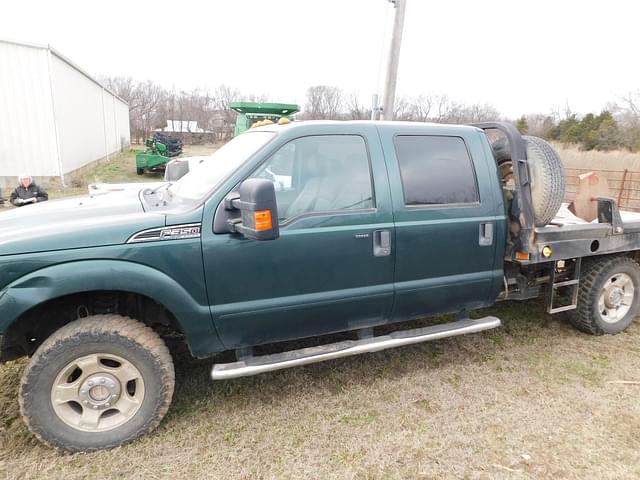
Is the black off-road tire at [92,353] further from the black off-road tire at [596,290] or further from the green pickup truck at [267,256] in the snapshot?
the black off-road tire at [596,290]

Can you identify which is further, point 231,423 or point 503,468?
point 231,423

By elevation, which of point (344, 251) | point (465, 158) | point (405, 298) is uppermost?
point (465, 158)

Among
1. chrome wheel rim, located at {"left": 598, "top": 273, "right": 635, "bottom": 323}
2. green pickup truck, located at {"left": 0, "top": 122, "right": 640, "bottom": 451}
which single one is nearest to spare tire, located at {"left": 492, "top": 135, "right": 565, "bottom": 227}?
green pickup truck, located at {"left": 0, "top": 122, "right": 640, "bottom": 451}

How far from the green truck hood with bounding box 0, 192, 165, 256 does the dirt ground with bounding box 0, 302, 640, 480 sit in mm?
1249

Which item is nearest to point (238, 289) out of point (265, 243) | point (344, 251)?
point (265, 243)

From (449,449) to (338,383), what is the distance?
98 cm

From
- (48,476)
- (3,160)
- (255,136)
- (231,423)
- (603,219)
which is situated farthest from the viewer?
(3,160)

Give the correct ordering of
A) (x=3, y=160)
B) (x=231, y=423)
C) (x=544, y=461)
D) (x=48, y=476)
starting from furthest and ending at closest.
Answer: (x=3, y=160)
(x=231, y=423)
(x=544, y=461)
(x=48, y=476)

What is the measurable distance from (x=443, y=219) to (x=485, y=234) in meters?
0.41

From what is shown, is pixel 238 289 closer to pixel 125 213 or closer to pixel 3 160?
pixel 125 213

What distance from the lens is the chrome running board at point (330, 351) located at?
276 cm

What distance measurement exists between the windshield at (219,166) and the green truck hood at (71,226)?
14.3 inches

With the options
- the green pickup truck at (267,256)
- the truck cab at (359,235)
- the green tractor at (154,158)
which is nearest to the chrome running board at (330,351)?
the green pickup truck at (267,256)

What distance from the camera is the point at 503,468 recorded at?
254 cm
